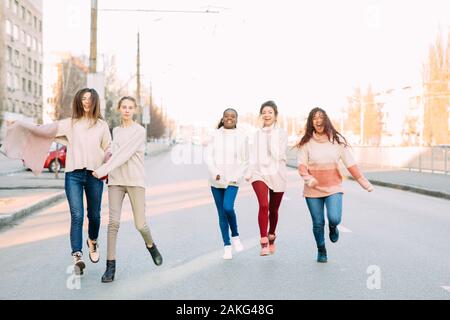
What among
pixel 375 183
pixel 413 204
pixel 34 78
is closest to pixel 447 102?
pixel 375 183

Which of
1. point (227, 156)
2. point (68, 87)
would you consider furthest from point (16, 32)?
point (227, 156)

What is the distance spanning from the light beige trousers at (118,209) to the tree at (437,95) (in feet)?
154

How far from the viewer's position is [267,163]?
702cm

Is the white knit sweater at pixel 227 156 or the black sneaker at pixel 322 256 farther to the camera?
the white knit sweater at pixel 227 156

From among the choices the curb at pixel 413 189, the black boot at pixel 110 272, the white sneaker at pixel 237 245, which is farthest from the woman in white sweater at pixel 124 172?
the curb at pixel 413 189

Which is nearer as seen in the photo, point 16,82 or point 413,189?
point 413,189

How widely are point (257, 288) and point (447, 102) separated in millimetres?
48026

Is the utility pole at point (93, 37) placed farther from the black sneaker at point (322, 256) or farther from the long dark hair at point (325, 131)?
the black sneaker at point (322, 256)

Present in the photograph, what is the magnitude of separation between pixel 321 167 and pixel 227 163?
99 centimetres

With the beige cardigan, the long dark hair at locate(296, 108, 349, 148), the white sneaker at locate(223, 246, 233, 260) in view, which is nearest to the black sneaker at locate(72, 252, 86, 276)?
the beige cardigan

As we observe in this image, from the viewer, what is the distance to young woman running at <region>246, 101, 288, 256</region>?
275 inches

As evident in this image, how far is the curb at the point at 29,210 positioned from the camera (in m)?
9.69

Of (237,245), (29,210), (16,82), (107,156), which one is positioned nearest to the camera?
(107,156)

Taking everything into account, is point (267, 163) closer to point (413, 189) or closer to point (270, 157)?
point (270, 157)
